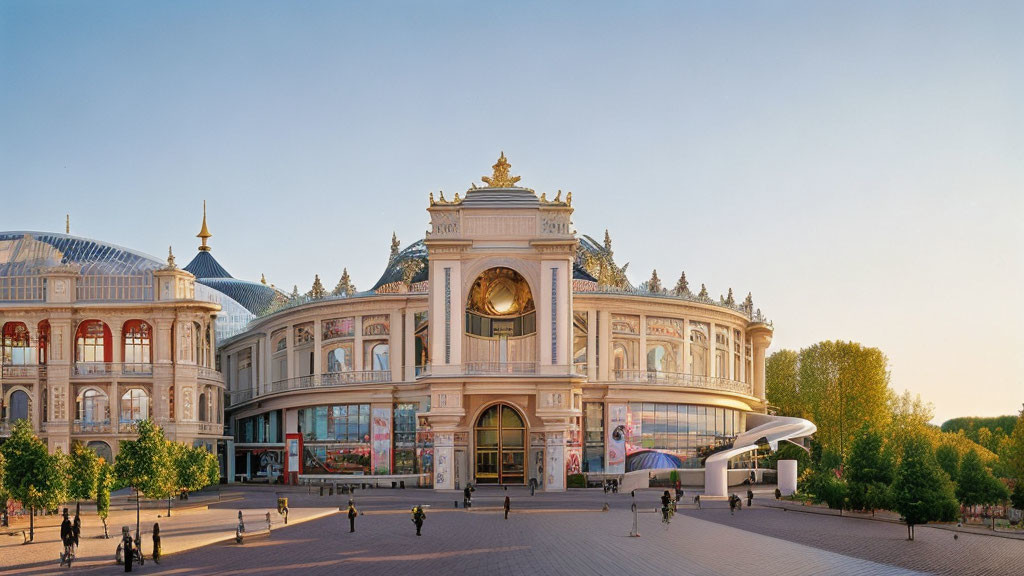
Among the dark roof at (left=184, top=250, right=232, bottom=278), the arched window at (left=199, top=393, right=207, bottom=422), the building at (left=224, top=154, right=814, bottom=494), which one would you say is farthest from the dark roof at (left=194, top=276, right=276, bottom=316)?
the arched window at (left=199, top=393, right=207, bottom=422)

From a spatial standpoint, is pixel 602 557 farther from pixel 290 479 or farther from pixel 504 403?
pixel 290 479

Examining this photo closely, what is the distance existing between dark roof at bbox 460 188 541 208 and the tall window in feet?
87.2

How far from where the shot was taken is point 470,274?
8475 centimetres

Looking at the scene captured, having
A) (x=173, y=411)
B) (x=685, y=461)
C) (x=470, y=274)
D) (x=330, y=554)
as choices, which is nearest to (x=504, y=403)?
(x=470, y=274)

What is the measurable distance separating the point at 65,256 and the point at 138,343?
9280 millimetres

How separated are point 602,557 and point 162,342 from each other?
54.9m

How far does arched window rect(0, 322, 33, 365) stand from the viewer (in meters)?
86.6

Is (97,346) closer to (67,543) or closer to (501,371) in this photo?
(501,371)

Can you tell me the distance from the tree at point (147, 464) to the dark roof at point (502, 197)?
32.7 m

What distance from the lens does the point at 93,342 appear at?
288 feet

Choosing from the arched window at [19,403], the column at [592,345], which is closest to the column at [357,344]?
the column at [592,345]

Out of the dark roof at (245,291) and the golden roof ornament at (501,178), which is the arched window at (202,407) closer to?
the golden roof ornament at (501,178)

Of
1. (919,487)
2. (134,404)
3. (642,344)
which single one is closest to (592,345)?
(642,344)

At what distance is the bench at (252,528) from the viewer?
4756 centimetres
